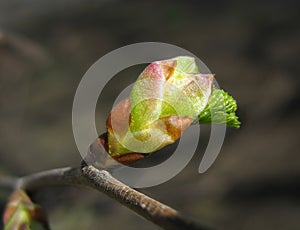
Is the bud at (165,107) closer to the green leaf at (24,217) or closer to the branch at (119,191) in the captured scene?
the branch at (119,191)

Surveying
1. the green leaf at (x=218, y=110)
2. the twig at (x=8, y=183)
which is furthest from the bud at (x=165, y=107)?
the twig at (x=8, y=183)

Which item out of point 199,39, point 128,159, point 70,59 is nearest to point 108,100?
point 70,59

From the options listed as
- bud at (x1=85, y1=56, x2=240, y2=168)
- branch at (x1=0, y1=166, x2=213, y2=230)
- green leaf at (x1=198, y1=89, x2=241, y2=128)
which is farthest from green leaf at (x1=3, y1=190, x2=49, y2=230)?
green leaf at (x1=198, y1=89, x2=241, y2=128)

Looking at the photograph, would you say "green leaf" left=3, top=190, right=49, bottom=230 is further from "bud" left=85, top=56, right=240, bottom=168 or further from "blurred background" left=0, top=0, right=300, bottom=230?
"bud" left=85, top=56, right=240, bottom=168

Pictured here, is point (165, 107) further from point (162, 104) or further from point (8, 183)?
point (8, 183)

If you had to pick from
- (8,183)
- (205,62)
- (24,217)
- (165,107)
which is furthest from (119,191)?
(205,62)

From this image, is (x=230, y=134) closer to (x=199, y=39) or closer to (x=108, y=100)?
(x=108, y=100)
